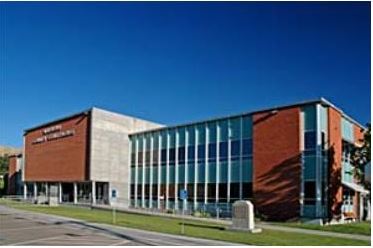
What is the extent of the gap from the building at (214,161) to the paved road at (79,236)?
14.4 m

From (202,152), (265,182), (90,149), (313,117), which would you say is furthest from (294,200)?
(90,149)

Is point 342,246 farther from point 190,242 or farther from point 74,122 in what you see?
point 74,122

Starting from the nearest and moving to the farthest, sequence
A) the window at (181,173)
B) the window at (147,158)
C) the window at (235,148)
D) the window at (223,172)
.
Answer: the window at (235,148), the window at (223,172), the window at (181,173), the window at (147,158)

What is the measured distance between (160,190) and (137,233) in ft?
83.2

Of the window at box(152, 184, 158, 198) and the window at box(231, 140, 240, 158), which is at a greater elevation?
the window at box(231, 140, 240, 158)

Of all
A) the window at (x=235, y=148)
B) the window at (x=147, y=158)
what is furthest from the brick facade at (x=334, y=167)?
the window at (x=147, y=158)

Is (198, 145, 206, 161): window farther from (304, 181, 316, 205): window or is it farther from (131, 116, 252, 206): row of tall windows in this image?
(304, 181, 316, 205): window

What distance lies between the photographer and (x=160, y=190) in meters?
50.7

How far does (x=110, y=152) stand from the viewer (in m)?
54.7

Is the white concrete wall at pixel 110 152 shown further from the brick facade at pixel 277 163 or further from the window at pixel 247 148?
the brick facade at pixel 277 163

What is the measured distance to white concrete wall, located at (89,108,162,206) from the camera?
178 ft

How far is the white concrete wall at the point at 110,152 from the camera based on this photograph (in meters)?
54.2

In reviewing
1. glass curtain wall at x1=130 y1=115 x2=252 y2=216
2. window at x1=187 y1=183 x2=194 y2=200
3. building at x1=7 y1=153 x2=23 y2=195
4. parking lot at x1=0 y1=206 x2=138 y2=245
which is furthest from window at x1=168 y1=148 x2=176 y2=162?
building at x1=7 y1=153 x2=23 y2=195

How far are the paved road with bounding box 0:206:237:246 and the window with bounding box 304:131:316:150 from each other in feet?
50.4
